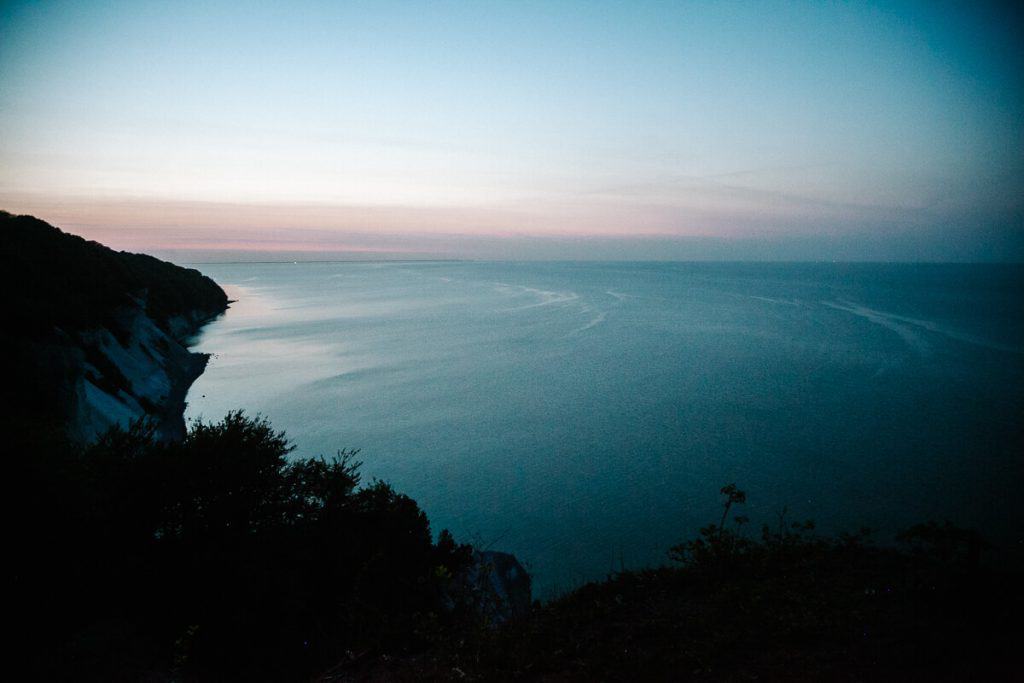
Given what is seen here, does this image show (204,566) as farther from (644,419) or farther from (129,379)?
(644,419)

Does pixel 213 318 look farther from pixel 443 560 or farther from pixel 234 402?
pixel 443 560

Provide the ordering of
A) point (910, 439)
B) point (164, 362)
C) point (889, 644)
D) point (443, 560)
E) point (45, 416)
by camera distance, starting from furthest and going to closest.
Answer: point (164, 362) < point (910, 439) < point (45, 416) < point (443, 560) < point (889, 644)

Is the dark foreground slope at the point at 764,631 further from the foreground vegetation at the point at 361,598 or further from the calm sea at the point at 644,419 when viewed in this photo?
the calm sea at the point at 644,419

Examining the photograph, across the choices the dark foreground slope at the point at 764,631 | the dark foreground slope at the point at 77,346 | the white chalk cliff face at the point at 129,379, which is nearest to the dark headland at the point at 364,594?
the dark foreground slope at the point at 764,631

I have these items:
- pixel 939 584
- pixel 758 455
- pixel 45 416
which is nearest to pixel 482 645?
pixel 939 584

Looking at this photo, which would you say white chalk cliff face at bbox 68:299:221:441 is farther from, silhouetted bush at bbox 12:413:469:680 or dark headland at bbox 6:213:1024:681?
silhouetted bush at bbox 12:413:469:680

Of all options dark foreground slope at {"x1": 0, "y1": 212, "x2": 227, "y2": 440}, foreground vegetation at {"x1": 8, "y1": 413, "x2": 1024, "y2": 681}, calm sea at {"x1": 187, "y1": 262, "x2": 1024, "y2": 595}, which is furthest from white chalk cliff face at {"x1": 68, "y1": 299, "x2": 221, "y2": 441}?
foreground vegetation at {"x1": 8, "y1": 413, "x2": 1024, "y2": 681}

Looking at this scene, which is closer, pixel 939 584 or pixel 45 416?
pixel 939 584
